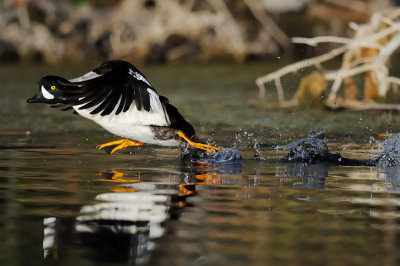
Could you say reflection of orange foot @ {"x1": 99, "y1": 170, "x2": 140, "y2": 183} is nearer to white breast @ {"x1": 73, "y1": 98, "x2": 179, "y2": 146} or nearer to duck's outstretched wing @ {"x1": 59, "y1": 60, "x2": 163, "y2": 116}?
white breast @ {"x1": 73, "y1": 98, "x2": 179, "y2": 146}

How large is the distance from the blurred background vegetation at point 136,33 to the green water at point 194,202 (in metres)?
9.71

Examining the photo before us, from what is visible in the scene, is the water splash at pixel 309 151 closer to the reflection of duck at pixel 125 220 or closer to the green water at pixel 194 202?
the green water at pixel 194 202

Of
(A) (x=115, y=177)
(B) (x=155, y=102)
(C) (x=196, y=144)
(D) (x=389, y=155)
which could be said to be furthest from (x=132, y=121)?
(D) (x=389, y=155)

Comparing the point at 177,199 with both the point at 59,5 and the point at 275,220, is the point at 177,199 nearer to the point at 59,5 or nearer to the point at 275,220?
the point at 275,220

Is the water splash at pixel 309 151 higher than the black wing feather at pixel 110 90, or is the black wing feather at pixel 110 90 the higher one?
the black wing feather at pixel 110 90

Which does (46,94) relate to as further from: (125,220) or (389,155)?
(389,155)

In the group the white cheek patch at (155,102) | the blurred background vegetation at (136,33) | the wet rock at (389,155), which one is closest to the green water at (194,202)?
the wet rock at (389,155)

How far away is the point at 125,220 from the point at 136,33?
15872 millimetres

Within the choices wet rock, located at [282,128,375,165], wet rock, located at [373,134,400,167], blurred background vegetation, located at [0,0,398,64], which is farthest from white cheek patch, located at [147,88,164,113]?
blurred background vegetation, located at [0,0,398,64]

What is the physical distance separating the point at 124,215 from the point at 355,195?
5.93 ft

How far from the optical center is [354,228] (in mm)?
5418

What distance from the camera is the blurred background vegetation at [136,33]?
68.8 feet

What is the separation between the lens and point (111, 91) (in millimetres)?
7633

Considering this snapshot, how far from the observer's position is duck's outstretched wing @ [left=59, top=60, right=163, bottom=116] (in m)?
7.52
